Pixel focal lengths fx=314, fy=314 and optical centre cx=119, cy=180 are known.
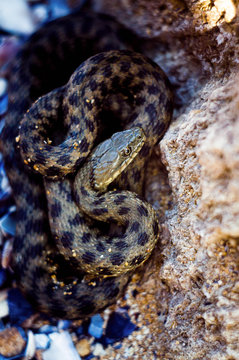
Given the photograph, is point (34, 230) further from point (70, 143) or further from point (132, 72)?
point (132, 72)

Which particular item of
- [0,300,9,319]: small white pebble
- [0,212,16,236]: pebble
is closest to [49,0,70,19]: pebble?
[0,212,16,236]: pebble

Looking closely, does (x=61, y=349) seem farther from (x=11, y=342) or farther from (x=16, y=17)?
(x=16, y=17)

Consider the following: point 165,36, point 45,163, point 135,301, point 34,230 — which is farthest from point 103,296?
point 165,36

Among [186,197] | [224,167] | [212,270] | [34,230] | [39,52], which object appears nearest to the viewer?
[224,167]

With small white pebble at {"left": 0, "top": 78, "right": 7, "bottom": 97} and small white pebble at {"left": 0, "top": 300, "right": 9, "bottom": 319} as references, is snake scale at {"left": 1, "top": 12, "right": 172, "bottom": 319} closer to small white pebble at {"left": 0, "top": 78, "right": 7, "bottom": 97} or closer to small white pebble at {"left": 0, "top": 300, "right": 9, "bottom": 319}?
small white pebble at {"left": 0, "top": 300, "right": 9, "bottom": 319}

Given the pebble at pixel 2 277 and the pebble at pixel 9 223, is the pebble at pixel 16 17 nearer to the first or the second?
the pebble at pixel 9 223

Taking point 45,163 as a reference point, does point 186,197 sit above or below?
below

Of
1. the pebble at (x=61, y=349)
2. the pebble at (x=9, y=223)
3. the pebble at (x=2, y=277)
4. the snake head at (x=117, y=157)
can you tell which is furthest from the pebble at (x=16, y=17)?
the pebble at (x=61, y=349)
